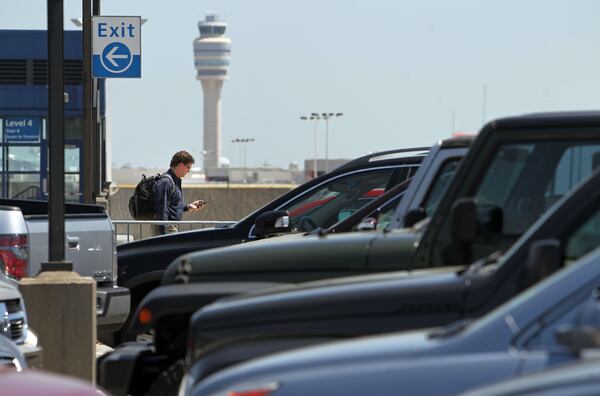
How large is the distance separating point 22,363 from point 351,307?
11.3 feet

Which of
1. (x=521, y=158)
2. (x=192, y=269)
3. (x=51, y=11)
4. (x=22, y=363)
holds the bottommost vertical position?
(x=22, y=363)

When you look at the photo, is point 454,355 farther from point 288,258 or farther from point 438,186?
point 438,186

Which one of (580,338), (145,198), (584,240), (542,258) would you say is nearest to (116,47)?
(145,198)

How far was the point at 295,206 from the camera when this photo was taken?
→ 478 inches

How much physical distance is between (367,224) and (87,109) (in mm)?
13709

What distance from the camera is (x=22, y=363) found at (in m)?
8.27

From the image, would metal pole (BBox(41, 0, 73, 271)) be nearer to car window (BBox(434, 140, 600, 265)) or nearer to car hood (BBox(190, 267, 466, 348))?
car window (BBox(434, 140, 600, 265))

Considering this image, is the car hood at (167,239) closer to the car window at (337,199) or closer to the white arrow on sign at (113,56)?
the car window at (337,199)

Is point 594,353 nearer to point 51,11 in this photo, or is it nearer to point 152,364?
point 152,364

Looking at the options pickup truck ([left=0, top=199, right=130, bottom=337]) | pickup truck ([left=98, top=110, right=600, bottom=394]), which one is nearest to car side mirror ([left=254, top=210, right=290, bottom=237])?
pickup truck ([left=0, top=199, right=130, bottom=337])

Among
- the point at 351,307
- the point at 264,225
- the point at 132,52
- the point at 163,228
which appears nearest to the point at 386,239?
the point at 351,307

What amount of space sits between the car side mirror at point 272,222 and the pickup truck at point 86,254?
3.98 ft

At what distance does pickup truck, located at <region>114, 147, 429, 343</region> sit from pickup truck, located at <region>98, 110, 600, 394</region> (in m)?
4.30

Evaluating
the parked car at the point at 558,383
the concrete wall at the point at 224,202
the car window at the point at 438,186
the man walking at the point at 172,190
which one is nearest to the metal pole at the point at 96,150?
the concrete wall at the point at 224,202
